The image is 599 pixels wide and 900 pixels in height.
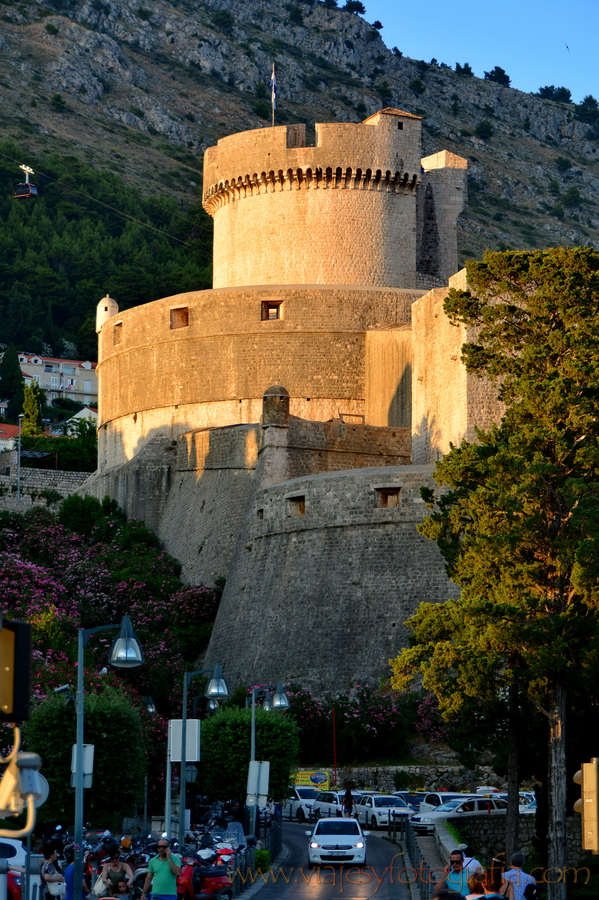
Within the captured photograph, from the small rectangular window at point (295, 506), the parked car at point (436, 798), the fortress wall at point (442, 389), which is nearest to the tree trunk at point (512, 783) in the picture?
the parked car at point (436, 798)

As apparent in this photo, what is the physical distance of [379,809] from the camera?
32.2 meters

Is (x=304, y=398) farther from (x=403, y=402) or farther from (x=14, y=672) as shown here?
(x=14, y=672)

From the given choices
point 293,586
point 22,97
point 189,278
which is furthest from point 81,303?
point 293,586

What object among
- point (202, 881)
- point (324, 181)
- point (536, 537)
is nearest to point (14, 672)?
point (202, 881)

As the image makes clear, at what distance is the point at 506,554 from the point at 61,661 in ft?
41.3

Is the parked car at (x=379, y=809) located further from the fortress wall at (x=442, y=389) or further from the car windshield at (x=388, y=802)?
the fortress wall at (x=442, y=389)

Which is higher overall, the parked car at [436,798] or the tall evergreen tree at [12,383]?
the tall evergreen tree at [12,383]

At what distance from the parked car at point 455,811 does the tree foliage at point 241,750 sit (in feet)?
9.59

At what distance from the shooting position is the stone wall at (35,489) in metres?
54.0

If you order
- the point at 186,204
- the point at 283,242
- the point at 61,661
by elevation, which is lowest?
the point at 61,661

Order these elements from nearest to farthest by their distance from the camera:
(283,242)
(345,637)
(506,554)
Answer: (506,554), (345,637), (283,242)

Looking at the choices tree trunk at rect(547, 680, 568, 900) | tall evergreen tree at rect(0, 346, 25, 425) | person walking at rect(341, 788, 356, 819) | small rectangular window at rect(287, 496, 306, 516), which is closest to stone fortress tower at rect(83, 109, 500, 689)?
small rectangular window at rect(287, 496, 306, 516)

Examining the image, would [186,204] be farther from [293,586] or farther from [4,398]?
[293,586]

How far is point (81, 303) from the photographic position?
4242 inches
